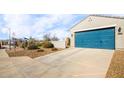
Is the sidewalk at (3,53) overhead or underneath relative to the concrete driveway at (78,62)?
overhead

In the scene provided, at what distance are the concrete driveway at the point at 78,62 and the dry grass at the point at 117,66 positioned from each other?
174 millimetres

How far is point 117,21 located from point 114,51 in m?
1.23

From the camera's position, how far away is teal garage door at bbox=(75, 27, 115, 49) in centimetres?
930

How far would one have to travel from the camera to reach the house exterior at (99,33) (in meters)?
8.88

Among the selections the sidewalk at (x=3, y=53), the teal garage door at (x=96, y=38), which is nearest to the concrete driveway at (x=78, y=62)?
the teal garage door at (x=96, y=38)

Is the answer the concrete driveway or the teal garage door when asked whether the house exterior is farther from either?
the concrete driveway

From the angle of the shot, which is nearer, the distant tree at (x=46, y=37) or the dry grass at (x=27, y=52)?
the distant tree at (x=46, y=37)

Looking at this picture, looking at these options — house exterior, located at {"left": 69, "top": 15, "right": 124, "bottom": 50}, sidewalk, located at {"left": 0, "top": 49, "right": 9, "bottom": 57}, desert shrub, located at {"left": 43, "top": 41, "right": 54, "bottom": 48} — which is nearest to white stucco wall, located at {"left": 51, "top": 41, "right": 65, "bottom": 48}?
desert shrub, located at {"left": 43, "top": 41, "right": 54, "bottom": 48}

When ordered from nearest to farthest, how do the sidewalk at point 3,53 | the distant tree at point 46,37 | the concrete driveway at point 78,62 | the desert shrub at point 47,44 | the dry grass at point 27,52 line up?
the concrete driveway at point 78,62 → the distant tree at point 46,37 → the desert shrub at point 47,44 → the sidewalk at point 3,53 → the dry grass at point 27,52

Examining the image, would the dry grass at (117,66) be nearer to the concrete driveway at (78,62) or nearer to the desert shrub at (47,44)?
the concrete driveway at (78,62)
